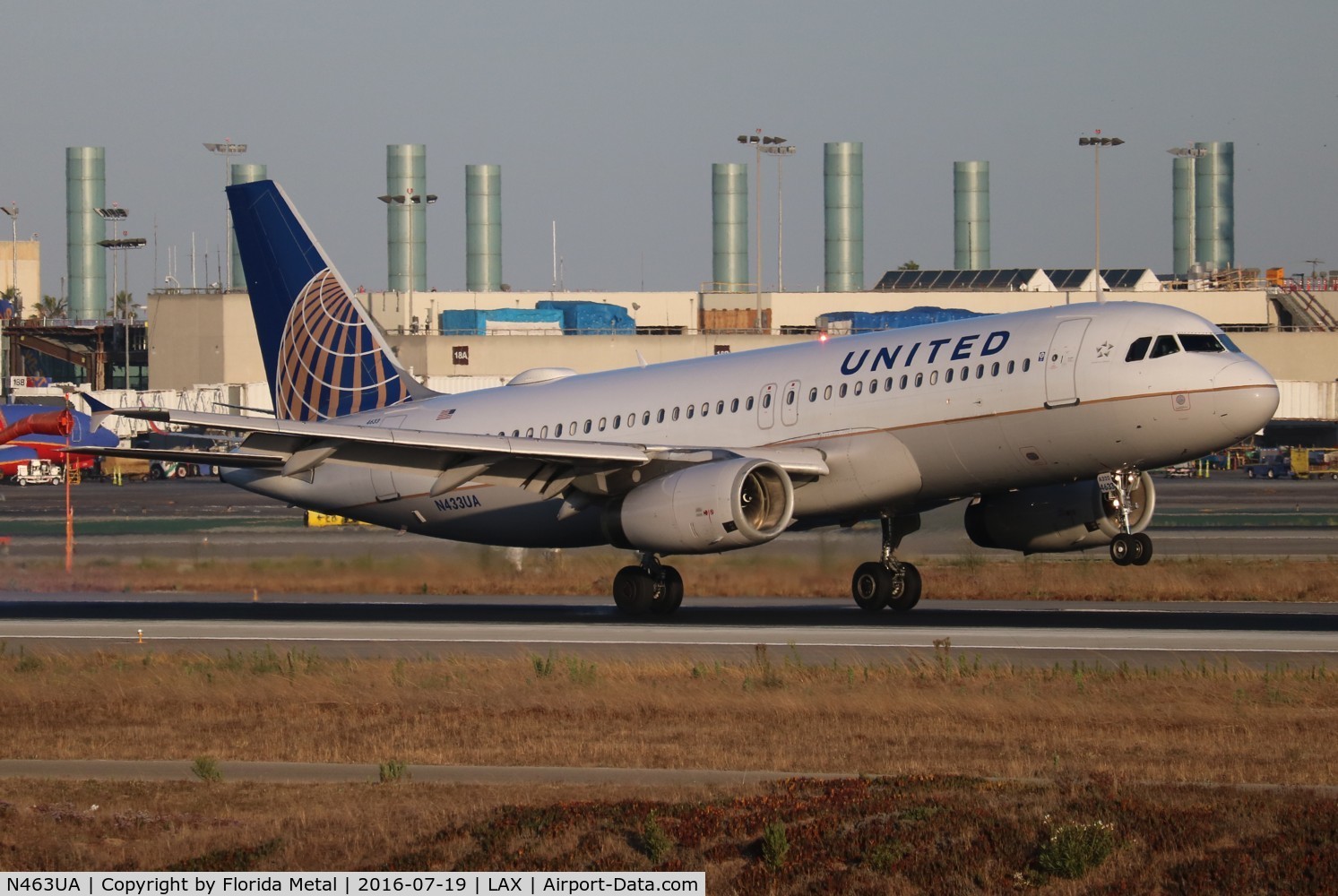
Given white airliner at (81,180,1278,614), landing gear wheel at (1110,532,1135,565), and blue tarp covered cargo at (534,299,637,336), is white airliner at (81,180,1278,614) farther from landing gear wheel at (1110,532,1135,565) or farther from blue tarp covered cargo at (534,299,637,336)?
blue tarp covered cargo at (534,299,637,336)

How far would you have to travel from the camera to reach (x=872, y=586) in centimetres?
3572

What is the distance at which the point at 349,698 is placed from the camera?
923 inches

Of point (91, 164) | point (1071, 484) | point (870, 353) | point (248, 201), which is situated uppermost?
point (91, 164)

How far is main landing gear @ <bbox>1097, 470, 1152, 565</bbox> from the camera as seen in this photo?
30.5 metres

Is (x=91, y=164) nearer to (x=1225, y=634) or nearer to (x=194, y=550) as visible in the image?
(x=194, y=550)

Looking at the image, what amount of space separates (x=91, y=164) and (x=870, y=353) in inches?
6425

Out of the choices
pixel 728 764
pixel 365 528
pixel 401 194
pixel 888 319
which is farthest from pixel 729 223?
pixel 728 764

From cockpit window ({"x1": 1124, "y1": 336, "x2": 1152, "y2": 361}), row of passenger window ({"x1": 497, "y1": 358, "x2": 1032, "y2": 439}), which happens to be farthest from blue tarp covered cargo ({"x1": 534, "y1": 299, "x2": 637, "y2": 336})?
cockpit window ({"x1": 1124, "y1": 336, "x2": 1152, "y2": 361})

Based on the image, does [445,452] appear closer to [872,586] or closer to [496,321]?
[872,586]

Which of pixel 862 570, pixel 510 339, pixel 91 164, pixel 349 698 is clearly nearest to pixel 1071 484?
pixel 862 570

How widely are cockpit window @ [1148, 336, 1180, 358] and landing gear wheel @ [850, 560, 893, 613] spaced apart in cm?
757

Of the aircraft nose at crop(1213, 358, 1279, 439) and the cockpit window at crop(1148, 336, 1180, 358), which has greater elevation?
the cockpit window at crop(1148, 336, 1180, 358)

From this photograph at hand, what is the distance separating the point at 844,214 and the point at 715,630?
13541cm

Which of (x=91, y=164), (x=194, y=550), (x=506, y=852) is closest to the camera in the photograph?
(x=506, y=852)
